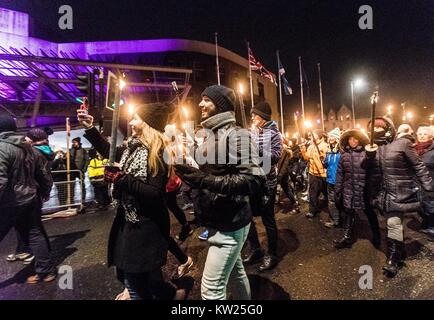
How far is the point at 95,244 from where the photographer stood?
5.01 m

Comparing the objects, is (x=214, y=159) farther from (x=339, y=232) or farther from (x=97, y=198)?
(x=97, y=198)

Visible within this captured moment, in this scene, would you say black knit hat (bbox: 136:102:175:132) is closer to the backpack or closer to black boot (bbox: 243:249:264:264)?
the backpack

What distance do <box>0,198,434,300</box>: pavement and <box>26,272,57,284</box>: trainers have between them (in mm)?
77

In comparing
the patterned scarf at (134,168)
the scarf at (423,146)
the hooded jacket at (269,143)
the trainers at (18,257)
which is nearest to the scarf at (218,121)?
the patterned scarf at (134,168)

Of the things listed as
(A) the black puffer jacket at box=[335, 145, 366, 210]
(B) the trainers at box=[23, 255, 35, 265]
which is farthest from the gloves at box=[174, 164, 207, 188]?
(B) the trainers at box=[23, 255, 35, 265]

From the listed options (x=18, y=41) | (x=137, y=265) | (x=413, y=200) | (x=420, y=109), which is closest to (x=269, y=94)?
(x=18, y=41)

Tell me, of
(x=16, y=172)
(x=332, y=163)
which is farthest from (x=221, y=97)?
(x=332, y=163)

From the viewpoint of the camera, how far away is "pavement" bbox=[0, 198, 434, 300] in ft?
10.3

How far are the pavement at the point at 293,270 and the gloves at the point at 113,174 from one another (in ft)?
6.38

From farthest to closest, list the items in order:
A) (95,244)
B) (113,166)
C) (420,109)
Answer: (420,109)
(95,244)
(113,166)

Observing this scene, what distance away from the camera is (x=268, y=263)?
370 cm

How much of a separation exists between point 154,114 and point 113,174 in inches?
28.1

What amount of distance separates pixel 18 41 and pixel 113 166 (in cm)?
1592

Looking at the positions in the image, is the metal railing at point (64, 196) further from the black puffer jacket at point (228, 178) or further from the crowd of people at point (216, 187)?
the black puffer jacket at point (228, 178)
